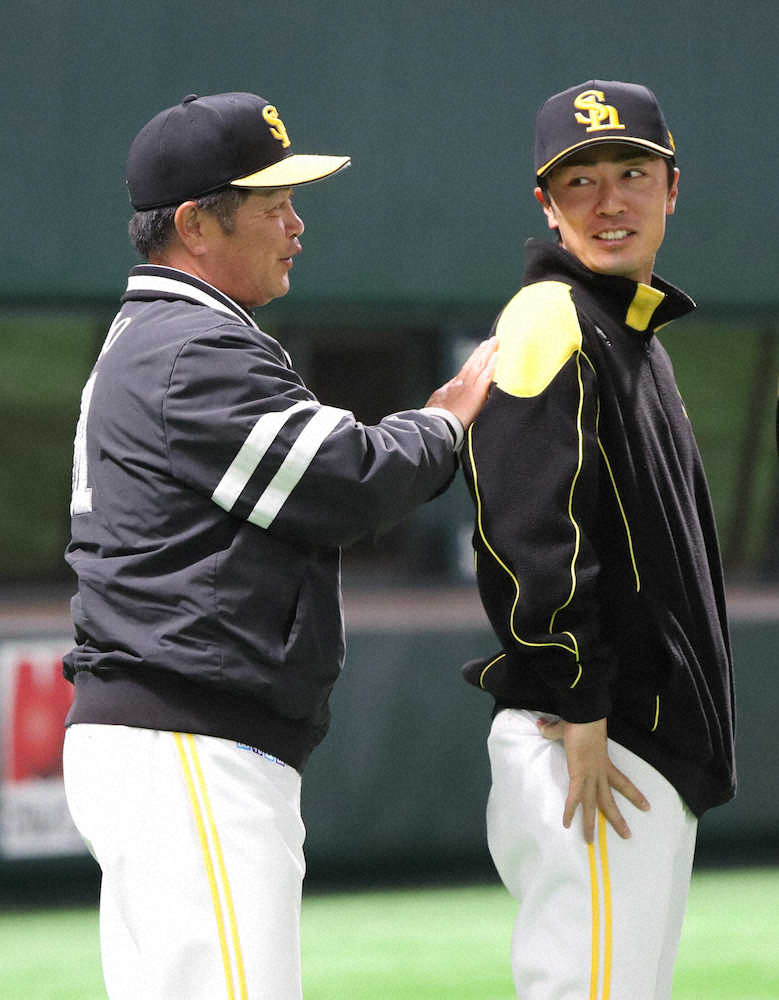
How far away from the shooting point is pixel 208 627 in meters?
2.49

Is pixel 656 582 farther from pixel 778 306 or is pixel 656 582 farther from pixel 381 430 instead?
pixel 778 306

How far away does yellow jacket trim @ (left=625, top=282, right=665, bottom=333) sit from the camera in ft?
8.97

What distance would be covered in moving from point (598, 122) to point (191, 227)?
2.32 ft

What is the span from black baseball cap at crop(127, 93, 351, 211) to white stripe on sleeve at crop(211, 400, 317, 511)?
1.52 ft

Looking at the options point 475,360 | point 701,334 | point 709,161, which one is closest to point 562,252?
point 475,360

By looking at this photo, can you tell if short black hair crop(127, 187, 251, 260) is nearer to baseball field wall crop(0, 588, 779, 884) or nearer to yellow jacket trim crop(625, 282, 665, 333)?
yellow jacket trim crop(625, 282, 665, 333)

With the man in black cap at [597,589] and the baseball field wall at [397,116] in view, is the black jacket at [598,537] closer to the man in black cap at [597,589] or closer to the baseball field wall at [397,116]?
the man in black cap at [597,589]

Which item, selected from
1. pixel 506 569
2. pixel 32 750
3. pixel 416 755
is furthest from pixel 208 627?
pixel 416 755

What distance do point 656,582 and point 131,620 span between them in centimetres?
84

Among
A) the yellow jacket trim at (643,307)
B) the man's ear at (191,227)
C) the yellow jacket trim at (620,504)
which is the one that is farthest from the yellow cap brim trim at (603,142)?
the man's ear at (191,227)

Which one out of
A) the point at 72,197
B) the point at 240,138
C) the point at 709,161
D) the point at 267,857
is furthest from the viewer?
the point at 709,161

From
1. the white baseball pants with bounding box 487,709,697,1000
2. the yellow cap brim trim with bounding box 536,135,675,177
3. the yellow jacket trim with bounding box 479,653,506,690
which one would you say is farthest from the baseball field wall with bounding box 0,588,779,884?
the yellow cap brim trim with bounding box 536,135,675,177

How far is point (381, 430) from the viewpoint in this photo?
2617 millimetres

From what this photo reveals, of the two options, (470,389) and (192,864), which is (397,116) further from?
(192,864)
